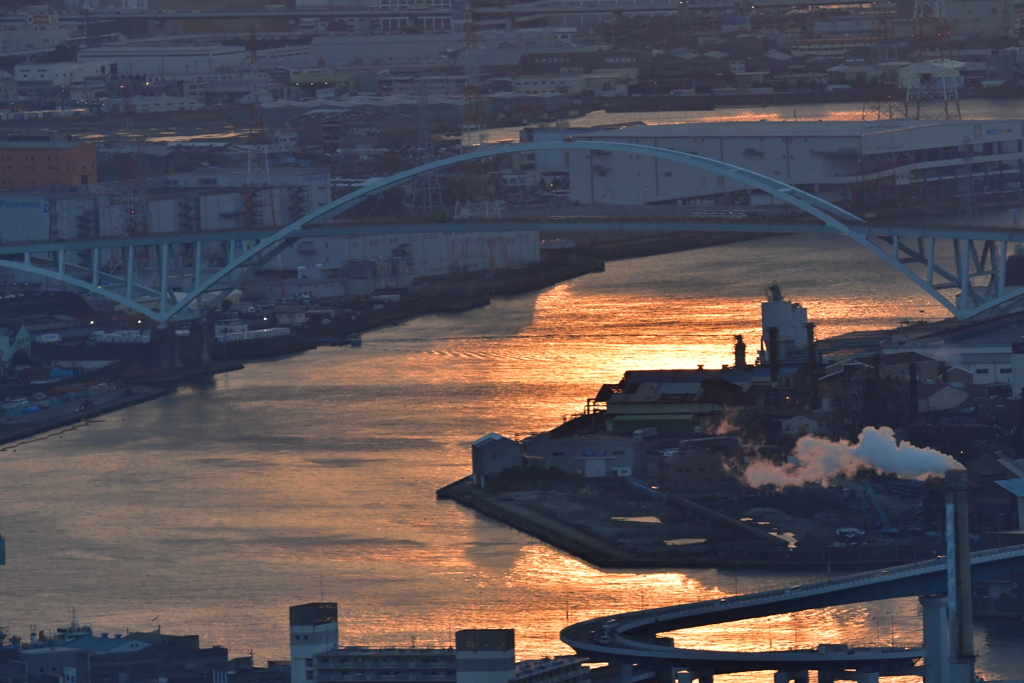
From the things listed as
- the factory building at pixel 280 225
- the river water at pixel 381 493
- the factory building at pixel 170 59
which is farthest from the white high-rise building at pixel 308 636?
the factory building at pixel 170 59

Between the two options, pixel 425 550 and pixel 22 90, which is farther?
pixel 22 90

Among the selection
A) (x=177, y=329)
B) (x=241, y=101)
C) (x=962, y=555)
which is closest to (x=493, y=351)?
(x=177, y=329)

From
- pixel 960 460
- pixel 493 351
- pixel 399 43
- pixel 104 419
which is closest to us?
pixel 960 460

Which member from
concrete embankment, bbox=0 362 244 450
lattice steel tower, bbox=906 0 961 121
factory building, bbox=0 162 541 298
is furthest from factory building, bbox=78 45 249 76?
concrete embankment, bbox=0 362 244 450

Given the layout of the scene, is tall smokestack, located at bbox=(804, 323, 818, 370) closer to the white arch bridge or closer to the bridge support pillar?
the white arch bridge

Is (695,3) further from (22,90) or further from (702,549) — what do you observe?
(702,549)

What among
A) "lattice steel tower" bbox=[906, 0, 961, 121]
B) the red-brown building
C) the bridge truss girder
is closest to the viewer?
the bridge truss girder

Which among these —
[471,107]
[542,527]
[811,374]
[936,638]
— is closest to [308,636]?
[936,638]
